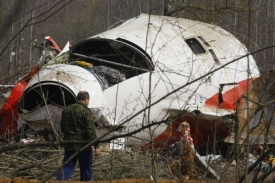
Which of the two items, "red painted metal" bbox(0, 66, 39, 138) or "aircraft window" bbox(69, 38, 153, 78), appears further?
"red painted metal" bbox(0, 66, 39, 138)

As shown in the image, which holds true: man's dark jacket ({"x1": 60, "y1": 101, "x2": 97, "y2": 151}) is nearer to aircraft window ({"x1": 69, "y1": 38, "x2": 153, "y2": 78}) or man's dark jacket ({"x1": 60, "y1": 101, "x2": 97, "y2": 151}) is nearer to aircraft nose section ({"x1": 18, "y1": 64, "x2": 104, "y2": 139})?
aircraft nose section ({"x1": 18, "y1": 64, "x2": 104, "y2": 139})

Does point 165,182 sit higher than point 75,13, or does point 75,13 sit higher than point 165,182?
point 75,13

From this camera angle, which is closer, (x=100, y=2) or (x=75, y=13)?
(x=75, y=13)

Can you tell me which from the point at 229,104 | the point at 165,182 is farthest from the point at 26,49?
the point at 229,104

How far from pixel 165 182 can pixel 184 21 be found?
6283mm

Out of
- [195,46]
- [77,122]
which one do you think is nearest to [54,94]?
[77,122]

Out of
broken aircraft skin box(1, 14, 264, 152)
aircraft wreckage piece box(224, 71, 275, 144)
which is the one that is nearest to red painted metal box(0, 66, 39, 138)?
broken aircraft skin box(1, 14, 264, 152)

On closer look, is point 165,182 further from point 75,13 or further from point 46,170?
point 75,13

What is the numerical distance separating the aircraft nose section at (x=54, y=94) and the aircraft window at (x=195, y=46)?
2.43 meters

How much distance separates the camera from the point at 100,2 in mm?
6672

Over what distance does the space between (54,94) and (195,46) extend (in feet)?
10.3

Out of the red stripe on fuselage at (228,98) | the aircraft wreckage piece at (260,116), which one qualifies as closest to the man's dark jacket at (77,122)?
the aircraft wreckage piece at (260,116)

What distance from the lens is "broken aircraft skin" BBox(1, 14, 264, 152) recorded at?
11.6 metres

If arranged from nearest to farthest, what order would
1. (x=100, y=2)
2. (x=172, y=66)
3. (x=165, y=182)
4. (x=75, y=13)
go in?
(x=75, y=13), (x=100, y=2), (x=165, y=182), (x=172, y=66)
